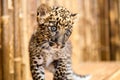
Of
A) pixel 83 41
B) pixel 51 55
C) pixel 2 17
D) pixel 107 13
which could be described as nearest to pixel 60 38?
pixel 51 55

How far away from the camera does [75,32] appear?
7.28ft

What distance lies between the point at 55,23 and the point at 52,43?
0.06 metres

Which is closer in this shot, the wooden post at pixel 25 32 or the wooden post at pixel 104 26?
the wooden post at pixel 25 32

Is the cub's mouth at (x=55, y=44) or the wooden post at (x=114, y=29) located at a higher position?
the wooden post at (x=114, y=29)

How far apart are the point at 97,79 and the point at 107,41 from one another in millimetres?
1344

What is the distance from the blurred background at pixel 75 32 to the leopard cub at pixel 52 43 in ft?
0.20

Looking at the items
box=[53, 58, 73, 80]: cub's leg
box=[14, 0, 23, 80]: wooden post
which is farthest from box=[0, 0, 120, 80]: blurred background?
box=[53, 58, 73, 80]: cub's leg

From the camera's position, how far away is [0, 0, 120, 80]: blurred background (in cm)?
126

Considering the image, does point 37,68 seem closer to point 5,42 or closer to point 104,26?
point 5,42

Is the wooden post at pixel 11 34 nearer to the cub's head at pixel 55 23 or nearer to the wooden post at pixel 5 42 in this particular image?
the wooden post at pixel 5 42

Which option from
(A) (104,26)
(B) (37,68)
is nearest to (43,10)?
(B) (37,68)

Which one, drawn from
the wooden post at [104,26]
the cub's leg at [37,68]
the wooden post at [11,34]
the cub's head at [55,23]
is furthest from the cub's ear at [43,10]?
the wooden post at [104,26]

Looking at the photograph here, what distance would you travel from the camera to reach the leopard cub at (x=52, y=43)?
102 centimetres

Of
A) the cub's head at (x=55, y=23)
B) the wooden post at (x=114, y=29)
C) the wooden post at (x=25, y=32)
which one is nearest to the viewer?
the cub's head at (x=55, y=23)
